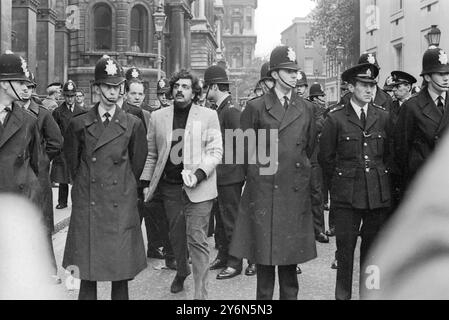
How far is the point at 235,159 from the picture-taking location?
22.6 feet

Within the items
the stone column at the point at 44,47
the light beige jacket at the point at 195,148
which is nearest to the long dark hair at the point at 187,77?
the light beige jacket at the point at 195,148

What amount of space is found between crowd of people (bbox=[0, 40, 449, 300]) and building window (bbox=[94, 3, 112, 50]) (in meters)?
29.1

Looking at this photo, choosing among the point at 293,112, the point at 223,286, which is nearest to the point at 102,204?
the point at 293,112

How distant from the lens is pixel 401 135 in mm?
5945

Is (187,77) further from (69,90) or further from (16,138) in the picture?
(69,90)

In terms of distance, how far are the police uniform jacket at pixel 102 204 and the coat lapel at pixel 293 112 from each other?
1.40 m

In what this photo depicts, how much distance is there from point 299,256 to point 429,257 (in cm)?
126

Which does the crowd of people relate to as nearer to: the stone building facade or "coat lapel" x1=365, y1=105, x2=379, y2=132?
"coat lapel" x1=365, y1=105, x2=379, y2=132

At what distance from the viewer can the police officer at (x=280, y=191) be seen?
5.19m

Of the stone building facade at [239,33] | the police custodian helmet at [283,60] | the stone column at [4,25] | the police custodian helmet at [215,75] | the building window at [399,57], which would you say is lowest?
the police custodian helmet at [283,60]

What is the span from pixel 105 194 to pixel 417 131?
3.17 metres

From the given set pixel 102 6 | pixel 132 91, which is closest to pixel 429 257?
pixel 132 91

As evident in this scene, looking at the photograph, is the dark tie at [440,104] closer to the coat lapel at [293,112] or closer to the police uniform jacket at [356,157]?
the police uniform jacket at [356,157]
